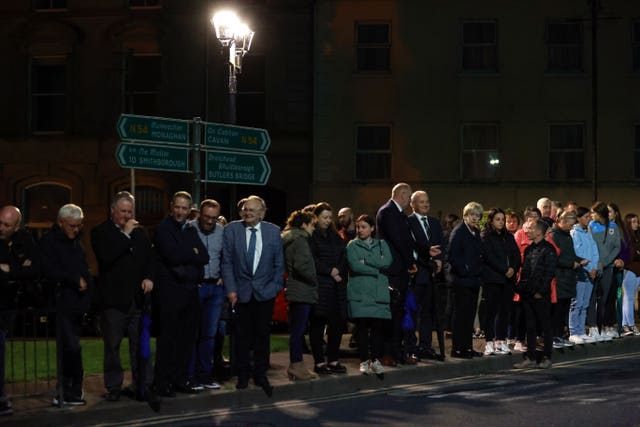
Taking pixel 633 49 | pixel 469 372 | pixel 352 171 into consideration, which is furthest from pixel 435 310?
pixel 633 49

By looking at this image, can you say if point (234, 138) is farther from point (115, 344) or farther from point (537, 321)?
point (537, 321)

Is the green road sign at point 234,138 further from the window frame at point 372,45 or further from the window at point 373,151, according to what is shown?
the window frame at point 372,45

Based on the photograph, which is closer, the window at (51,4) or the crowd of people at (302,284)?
the crowd of people at (302,284)

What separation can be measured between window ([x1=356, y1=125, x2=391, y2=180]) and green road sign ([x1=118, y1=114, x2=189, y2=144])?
18.0 m

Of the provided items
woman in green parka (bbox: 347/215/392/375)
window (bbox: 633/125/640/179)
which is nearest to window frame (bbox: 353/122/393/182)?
window (bbox: 633/125/640/179)

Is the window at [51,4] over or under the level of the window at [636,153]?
over

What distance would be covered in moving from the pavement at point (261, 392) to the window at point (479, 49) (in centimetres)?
1600

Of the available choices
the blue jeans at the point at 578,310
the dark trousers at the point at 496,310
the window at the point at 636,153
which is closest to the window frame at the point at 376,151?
the window at the point at 636,153

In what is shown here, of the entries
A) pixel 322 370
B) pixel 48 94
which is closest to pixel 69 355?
pixel 322 370

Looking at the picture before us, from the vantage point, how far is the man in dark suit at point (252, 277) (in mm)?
11508

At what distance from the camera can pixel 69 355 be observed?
10.3m

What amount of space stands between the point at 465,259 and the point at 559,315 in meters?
2.14

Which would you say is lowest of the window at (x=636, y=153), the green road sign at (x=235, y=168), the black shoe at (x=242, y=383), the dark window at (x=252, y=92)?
the black shoe at (x=242, y=383)

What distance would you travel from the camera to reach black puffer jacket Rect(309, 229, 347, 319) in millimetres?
12438
